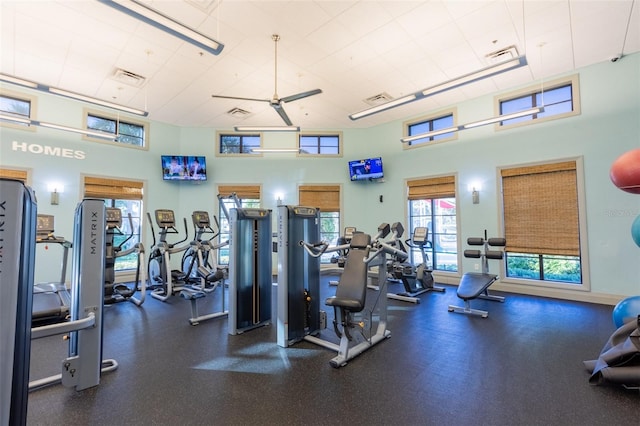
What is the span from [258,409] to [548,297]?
5809mm

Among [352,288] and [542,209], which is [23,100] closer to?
[352,288]

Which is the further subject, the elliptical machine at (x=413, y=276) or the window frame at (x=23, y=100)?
the window frame at (x=23, y=100)

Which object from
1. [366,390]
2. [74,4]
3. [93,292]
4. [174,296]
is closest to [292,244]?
[366,390]

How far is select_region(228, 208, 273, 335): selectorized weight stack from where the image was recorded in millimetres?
3750

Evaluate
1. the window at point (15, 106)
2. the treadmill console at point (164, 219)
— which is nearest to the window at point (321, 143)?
the treadmill console at point (164, 219)

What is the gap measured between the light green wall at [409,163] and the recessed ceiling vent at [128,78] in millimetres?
1858

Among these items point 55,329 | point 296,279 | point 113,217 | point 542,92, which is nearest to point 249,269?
point 296,279

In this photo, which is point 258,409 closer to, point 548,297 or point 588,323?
point 588,323

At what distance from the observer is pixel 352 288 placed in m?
3.06

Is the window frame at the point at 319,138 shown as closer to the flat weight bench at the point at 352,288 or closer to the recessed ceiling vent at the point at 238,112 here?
the recessed ceiling vent at the point at 238,112

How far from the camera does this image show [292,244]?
3.53 meters

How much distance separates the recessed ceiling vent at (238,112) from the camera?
7.12m

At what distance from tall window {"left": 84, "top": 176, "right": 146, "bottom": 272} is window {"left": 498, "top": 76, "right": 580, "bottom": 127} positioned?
8529mm

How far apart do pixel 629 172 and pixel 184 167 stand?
8.07m
